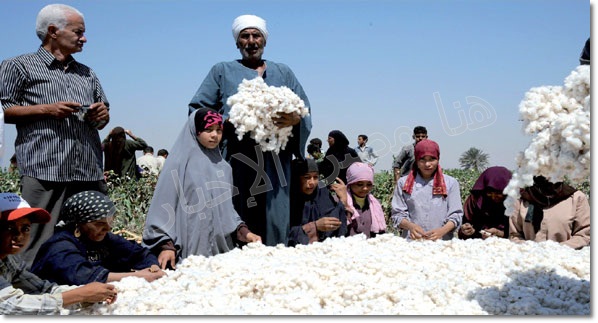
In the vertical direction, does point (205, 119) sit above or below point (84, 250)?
above

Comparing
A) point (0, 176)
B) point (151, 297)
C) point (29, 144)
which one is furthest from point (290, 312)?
point (0, 176)

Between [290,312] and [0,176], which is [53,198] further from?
[0,176]

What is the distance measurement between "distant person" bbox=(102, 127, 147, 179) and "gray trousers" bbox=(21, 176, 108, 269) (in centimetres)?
388

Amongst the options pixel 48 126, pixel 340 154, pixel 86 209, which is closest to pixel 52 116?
pixel 48 126

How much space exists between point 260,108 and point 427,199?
6.01ft

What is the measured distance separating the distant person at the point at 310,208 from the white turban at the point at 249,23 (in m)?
1.09

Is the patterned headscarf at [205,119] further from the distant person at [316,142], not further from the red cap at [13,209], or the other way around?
the distant person at [316,142]

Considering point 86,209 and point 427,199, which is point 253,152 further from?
point 427,199

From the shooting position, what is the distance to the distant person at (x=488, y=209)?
16.5 feet

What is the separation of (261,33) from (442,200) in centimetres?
210

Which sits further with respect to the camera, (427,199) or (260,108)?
(427,199)

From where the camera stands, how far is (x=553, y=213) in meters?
4.71

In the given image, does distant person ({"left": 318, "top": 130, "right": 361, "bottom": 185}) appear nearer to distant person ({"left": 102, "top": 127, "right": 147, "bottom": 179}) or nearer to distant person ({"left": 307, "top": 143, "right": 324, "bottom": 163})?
distant person ({"left": 307, "top": 143, "right": 324, "bottom": 163})

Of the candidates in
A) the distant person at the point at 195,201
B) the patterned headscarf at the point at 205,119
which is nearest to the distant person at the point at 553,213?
the distant person at the point at 195,201
